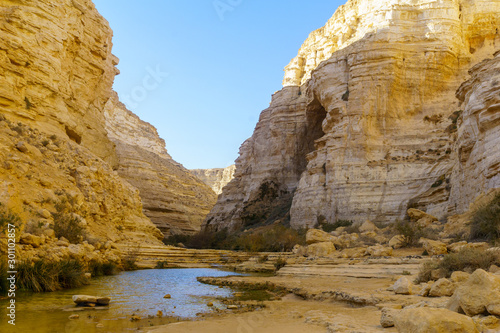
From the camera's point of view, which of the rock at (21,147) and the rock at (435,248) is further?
the rock at (21,147)

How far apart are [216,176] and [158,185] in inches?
2437

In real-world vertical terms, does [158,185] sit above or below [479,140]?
above

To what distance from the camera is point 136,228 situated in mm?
22094

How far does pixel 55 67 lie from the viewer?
66.4 ft

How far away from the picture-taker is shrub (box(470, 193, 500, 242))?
10.1m

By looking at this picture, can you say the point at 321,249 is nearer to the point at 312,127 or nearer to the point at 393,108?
the point at 393,108

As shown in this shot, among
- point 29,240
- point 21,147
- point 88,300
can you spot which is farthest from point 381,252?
point 21,147

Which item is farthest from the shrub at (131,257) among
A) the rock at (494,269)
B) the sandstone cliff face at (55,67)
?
the rock at (494,269)

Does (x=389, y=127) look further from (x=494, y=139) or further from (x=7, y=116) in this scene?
(x=7, y=116)

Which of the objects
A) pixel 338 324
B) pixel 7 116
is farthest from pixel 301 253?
pixel 7 116

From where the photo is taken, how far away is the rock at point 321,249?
15.6m

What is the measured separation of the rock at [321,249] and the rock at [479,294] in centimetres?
1157

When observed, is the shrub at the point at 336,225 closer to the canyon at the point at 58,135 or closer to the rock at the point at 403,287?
the canyon at the point at 58,135

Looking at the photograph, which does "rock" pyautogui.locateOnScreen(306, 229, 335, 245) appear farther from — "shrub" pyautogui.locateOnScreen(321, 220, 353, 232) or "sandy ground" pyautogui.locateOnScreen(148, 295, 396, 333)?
"sandy ground" pyautogui.locateOnScreen(148, 295, 396, 333)
